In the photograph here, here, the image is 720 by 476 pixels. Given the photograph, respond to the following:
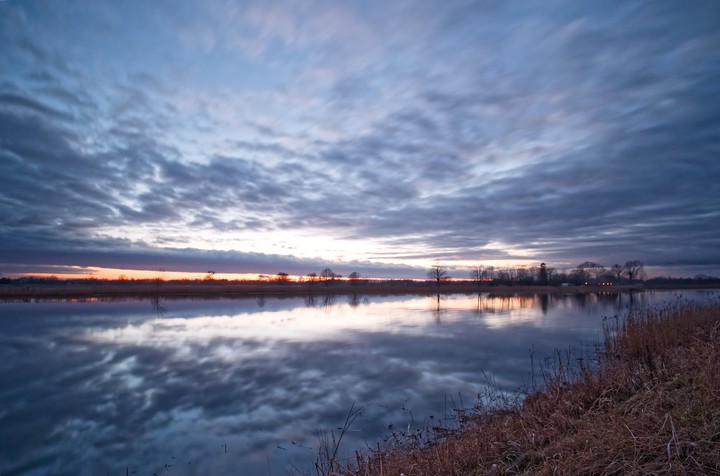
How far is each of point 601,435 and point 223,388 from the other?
949 cm

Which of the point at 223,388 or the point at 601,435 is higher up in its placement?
the point at 601,435

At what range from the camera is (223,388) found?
11117mm

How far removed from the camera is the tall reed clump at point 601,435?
413 cm

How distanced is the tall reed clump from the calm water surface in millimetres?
2238

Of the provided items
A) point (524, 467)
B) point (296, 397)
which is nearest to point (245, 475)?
point (296, 397)

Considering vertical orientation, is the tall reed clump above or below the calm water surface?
above

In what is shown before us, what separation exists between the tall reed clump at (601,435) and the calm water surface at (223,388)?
2.24 m

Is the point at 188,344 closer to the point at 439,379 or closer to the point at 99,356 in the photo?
the point at 99,356

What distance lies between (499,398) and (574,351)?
739cm

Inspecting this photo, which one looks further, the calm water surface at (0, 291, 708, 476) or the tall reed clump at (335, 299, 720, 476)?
the calm water surface at (0, 291, 708, 476)

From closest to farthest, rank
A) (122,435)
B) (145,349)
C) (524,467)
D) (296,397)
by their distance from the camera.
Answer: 1. (524,467)
2. (122,435)
3. (296,397)
4. (145,349)

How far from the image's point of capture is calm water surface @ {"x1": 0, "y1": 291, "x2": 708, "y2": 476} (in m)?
7.32

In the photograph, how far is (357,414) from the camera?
351 inches

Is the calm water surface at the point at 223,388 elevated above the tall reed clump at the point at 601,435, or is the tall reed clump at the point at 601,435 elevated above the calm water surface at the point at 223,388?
the tall reed clump at the point at 601,435
